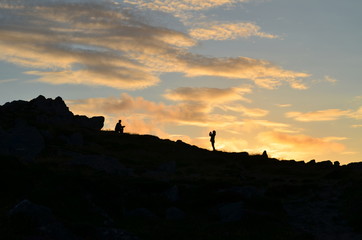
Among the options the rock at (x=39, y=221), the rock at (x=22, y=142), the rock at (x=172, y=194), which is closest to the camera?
the rock at (x=39, y=221)

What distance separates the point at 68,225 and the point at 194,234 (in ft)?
21.3

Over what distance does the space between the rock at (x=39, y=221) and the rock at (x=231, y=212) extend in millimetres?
11246

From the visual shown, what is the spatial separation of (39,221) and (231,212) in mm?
13080

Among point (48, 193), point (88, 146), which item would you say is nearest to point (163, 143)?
point (88, 146)

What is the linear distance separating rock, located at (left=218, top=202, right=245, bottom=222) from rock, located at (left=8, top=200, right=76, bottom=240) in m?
11.2

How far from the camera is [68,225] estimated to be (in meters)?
20.4

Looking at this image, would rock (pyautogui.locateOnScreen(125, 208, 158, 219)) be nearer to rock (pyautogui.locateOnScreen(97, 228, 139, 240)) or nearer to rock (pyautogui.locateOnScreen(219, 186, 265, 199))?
rock (pyautogui.locateOnScreen(97, 228, 139, 240))

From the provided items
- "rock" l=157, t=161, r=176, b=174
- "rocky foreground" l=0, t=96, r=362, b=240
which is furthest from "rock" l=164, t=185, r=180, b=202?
"rock" l=157, t=161, r=176, b=174

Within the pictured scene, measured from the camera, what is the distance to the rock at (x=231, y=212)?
27.5 meters

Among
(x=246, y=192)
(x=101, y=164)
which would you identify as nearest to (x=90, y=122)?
(x=101, y=164)

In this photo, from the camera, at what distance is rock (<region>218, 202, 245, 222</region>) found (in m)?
27.5

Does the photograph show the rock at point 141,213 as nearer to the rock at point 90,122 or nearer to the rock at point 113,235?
the rock at point 113,235

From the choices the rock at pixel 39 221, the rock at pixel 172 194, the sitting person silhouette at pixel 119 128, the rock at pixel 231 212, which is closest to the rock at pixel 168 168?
the rock at pixel 172 194

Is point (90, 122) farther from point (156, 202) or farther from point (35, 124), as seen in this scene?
point (156, 202)
